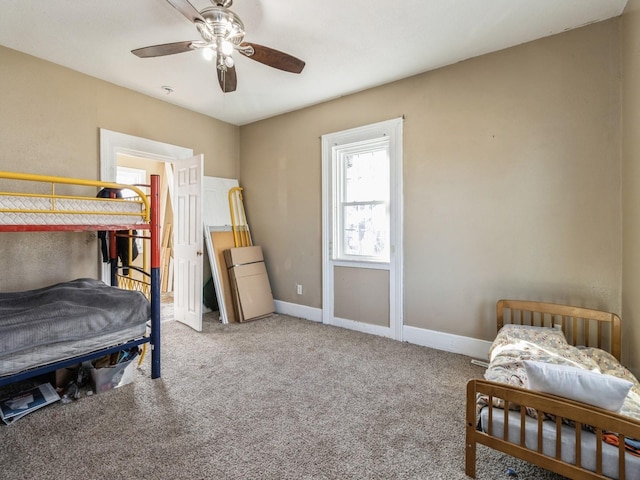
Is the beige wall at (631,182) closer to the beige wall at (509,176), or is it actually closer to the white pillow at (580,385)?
the beige wall at (509,176)

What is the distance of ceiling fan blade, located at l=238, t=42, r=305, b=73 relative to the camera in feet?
7.03

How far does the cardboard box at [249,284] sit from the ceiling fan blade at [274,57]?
2468mm

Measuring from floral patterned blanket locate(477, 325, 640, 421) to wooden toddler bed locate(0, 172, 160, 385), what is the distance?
2398 mm

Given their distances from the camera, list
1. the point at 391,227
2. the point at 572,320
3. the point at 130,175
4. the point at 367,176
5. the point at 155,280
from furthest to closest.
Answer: the point at 130,175, the point at 367,176, the point at 391,227, the point at 155,280, the point at 572,320

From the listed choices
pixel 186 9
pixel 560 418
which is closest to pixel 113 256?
pixel 186 9

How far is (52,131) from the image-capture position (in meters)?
2.97

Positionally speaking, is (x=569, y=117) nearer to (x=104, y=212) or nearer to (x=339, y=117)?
(x=339, y=117)

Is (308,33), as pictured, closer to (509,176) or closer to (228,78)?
(228,78)

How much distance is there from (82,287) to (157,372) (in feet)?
3.32

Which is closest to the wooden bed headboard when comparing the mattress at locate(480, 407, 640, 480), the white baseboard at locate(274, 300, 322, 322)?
the mattress at locate(480, 407, 640, 480)

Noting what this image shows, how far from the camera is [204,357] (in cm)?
289

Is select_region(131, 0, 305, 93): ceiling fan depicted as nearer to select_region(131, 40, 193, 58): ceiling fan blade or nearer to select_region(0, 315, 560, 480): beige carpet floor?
select_region(131, 40, 193, 58): ceiling fan blade

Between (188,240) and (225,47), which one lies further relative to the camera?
(188,240)

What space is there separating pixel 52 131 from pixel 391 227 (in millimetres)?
3502
